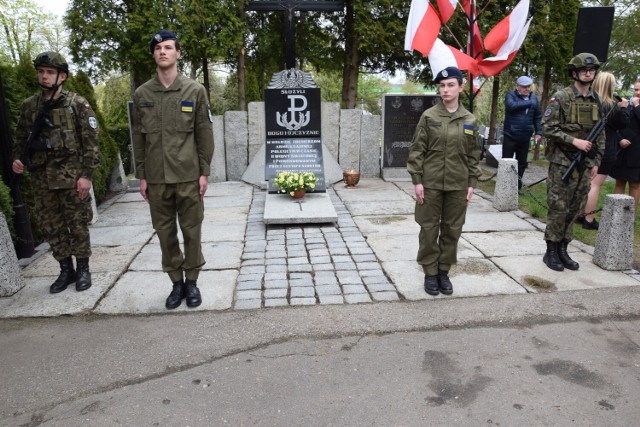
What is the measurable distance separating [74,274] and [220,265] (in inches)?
53.1

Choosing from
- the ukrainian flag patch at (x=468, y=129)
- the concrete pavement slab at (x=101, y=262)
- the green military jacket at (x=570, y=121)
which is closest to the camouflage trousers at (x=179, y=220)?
the concrete pavement slab at (x=101, y=262)

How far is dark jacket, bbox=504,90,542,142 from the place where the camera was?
8258mm

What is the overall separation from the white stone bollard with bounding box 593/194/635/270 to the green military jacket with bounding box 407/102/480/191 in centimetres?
161

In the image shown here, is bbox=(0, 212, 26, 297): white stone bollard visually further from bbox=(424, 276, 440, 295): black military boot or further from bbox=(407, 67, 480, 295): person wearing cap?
bbox=(424, 276, 440, 295): black military boot

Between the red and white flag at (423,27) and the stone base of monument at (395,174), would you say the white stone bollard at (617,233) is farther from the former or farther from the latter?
the stone base of monument at (395,174)

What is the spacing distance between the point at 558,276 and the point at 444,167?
66.6 inches

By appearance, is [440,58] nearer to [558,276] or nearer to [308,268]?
[558,276]

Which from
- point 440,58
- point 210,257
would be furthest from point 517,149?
point 210,257

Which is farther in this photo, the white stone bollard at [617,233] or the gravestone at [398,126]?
the gravestone at [398,126]

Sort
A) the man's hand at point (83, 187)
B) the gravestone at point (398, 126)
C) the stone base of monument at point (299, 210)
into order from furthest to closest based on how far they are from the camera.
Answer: the gravestone at point (398, 126) < the stone base of monument at point (299, 210) < the man's hand at point (83, 187)

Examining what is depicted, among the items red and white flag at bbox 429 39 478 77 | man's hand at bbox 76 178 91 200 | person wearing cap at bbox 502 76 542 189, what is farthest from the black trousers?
man's hand at bbox 76 178 91 200

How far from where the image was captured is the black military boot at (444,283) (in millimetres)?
A: 4316

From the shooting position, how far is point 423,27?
25.8ft

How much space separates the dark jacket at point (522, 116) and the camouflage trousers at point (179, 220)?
20.6 feet
